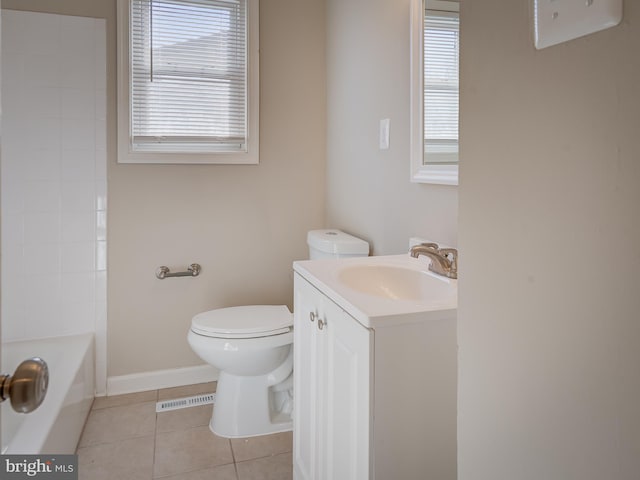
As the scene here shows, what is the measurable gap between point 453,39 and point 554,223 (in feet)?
4.17

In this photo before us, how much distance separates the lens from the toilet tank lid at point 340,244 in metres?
→ 2.07

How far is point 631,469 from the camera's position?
39 cm

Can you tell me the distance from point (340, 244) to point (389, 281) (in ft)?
2.06

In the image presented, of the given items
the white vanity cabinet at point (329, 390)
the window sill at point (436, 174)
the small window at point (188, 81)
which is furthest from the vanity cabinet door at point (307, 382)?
the small window at point (188, 81)

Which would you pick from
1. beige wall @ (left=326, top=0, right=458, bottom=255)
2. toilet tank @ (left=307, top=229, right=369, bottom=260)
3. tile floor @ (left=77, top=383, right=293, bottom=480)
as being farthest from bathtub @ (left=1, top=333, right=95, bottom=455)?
beige wall @ (left=326, top=0, right=458, bottom=255)

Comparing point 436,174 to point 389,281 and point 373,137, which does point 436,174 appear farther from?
point 373,137

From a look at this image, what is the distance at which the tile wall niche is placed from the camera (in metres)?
2.22

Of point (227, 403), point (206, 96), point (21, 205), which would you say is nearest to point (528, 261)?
point (227, 403)

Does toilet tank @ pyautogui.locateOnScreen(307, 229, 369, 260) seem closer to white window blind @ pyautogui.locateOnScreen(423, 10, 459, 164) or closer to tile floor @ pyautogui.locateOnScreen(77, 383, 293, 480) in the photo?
white window blind @ pyautogui.locateOnScreen(423, 10, 459, 164)

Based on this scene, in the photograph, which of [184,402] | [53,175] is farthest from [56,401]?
[53,175]

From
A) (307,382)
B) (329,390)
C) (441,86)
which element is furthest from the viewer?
(441,86)

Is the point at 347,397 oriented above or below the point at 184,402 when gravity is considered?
above

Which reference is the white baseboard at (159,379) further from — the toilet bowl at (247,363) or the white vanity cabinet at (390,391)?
the white vanity cabinet at (390,391)

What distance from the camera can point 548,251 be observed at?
1.54 feet
